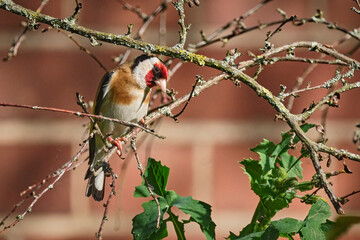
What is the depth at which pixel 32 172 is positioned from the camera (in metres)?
1.46

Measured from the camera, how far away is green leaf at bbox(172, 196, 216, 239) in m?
0.49

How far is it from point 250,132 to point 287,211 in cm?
19

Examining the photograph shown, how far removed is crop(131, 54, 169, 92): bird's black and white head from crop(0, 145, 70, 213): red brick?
38 centimetres

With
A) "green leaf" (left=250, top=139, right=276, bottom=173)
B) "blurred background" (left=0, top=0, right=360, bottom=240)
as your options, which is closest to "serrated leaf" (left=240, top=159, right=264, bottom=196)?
"green leaf" (left=250, top=139, right=276, bottom=173)

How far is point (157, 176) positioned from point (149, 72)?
1.81 ft

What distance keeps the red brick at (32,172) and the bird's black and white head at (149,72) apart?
38cm

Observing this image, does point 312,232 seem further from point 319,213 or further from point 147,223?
point 147,223

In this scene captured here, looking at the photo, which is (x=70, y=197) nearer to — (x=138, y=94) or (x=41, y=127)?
(x=41, y=127)

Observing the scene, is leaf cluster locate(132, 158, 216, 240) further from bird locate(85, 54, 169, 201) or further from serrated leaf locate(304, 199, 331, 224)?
bird locate(85, 54, 169, 201)

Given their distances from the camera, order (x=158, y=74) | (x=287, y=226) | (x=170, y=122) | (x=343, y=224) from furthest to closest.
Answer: (x=170, y=122) → (x=158, y=74) → (x=287, y=226) → (x=343, y=224)

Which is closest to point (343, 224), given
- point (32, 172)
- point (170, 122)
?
point (170, 122)

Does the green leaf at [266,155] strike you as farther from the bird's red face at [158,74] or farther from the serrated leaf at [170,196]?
the bird's red face at [158,74]

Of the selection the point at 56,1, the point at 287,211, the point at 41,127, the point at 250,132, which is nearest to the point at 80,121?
the point at 41,127

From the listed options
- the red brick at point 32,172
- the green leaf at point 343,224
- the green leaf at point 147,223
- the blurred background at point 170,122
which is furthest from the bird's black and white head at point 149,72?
the green leaf at point 343,224
